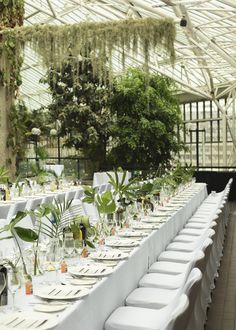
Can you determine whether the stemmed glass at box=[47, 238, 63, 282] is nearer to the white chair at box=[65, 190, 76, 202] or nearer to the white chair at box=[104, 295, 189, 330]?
the white chair at box=[104, 295, 189, 330]

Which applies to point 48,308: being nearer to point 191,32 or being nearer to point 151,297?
point 151,297

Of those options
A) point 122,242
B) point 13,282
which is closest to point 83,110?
point 122,242

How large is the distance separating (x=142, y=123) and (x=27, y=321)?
15723mm

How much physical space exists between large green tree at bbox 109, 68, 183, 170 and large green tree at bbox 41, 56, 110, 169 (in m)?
0.87

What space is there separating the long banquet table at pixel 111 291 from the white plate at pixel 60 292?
4 centimetres

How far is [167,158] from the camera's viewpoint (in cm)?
1908

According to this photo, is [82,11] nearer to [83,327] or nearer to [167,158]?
[167,158]

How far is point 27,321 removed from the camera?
2.69 metres

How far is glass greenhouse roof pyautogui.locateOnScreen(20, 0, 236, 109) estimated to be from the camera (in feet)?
48.4

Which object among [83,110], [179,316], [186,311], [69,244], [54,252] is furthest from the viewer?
[83,110]

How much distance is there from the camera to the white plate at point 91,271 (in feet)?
11.6

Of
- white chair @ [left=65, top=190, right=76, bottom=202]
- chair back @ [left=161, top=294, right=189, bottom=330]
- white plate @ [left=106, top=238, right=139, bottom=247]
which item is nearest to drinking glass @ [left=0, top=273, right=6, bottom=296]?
chair back @ [left=161, top=294, right=189, bottom=330]

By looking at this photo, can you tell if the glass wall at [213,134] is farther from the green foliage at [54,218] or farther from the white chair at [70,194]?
the green foliage at [54,218]

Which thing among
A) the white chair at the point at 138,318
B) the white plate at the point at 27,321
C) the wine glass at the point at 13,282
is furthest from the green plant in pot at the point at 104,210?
the white plate at the point at 27,321
